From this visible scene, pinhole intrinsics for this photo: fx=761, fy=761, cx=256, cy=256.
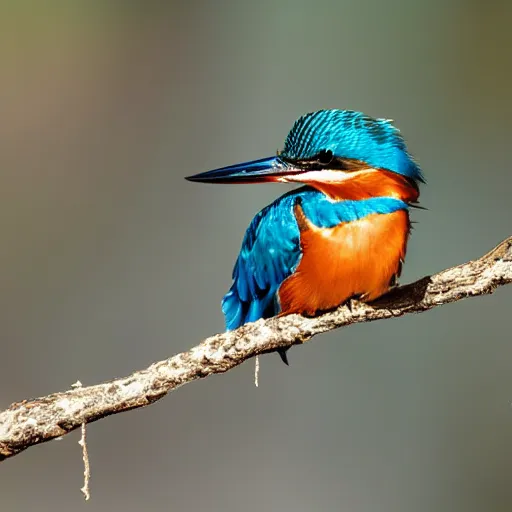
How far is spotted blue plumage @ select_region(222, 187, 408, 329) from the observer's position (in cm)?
118

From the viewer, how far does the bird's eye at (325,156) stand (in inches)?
46.1

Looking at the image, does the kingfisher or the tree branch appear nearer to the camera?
the tree branch

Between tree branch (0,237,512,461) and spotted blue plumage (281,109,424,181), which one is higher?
spotted blue plumage (281,109,424,181)

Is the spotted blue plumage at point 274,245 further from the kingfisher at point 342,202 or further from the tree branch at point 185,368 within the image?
the tree branch at point 185,368

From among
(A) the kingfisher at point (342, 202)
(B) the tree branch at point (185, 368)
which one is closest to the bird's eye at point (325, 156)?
(A) the kingfisher at point (342, 202)

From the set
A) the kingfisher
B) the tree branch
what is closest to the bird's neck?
the kingfisher

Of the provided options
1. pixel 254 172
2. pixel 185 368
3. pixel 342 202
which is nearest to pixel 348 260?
pixel 342 202

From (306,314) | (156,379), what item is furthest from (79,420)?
(306,314)

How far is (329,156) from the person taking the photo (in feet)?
3.85

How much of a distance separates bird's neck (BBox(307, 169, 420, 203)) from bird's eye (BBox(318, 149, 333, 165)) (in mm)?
28

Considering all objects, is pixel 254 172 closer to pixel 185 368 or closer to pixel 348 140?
pixel 348 140

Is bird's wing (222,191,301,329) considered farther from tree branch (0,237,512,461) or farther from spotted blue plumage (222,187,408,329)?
tree branch (0,237,512,461)

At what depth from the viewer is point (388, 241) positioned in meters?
1.17

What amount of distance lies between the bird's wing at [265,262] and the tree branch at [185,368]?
6.2 inches
